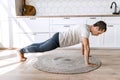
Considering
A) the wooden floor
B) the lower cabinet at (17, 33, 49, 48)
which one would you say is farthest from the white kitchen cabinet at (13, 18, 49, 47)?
the wooden floor

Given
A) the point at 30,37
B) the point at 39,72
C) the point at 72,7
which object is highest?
the point at 72,7

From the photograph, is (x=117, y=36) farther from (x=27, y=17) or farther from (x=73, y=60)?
(x=27, y=17)

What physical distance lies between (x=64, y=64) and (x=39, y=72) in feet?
1.67

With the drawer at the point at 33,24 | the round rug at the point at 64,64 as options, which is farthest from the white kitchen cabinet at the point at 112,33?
the drawer at the point at 33,24

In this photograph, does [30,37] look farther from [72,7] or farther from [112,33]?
[112,33]

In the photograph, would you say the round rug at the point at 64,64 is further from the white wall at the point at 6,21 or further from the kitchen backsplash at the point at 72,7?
the kitchen backsplash at the point at 72,7

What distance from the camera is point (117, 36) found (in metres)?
4.82

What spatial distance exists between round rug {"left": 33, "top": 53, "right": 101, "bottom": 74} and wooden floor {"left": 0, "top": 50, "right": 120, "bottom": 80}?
0.10 m

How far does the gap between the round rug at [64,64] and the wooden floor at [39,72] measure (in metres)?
0.10

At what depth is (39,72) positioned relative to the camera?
3289 mm

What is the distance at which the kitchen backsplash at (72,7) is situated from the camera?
536 cm

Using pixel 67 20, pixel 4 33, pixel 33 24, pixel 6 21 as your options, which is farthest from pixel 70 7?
pixel 4 33

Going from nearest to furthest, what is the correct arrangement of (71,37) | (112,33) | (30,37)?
(71,37) → (112,33) → (30,37)

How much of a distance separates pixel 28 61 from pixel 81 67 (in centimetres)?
101
